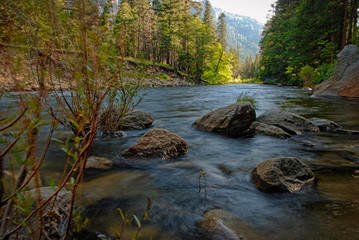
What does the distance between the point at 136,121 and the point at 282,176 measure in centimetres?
461

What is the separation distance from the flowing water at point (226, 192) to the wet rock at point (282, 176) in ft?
0.38

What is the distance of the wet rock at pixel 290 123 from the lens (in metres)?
5.98

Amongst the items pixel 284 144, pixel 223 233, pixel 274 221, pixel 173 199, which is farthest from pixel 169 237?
pixel 284 144

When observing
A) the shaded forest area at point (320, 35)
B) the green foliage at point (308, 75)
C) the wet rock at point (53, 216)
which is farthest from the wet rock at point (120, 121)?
the green foliage at point (308, 75)

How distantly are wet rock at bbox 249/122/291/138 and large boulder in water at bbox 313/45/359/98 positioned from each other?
9659 mm

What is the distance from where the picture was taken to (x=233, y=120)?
6.02 metres

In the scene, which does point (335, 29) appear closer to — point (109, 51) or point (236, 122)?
point (236, 122)

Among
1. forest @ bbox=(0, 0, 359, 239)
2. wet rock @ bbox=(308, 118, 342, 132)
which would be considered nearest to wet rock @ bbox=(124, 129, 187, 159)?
forest @ bbox=(0, 0, 359, 239)

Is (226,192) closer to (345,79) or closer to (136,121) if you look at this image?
(136,121)

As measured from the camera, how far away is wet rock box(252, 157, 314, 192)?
117 inches

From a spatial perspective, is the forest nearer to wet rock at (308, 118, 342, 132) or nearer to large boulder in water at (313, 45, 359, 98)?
wet rock at (308, 118, 342, 132)

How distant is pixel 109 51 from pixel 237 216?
254cm

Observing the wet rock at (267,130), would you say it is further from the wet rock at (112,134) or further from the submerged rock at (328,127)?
the wet rock at (112,134)

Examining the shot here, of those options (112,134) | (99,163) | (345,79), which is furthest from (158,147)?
(345,79)
